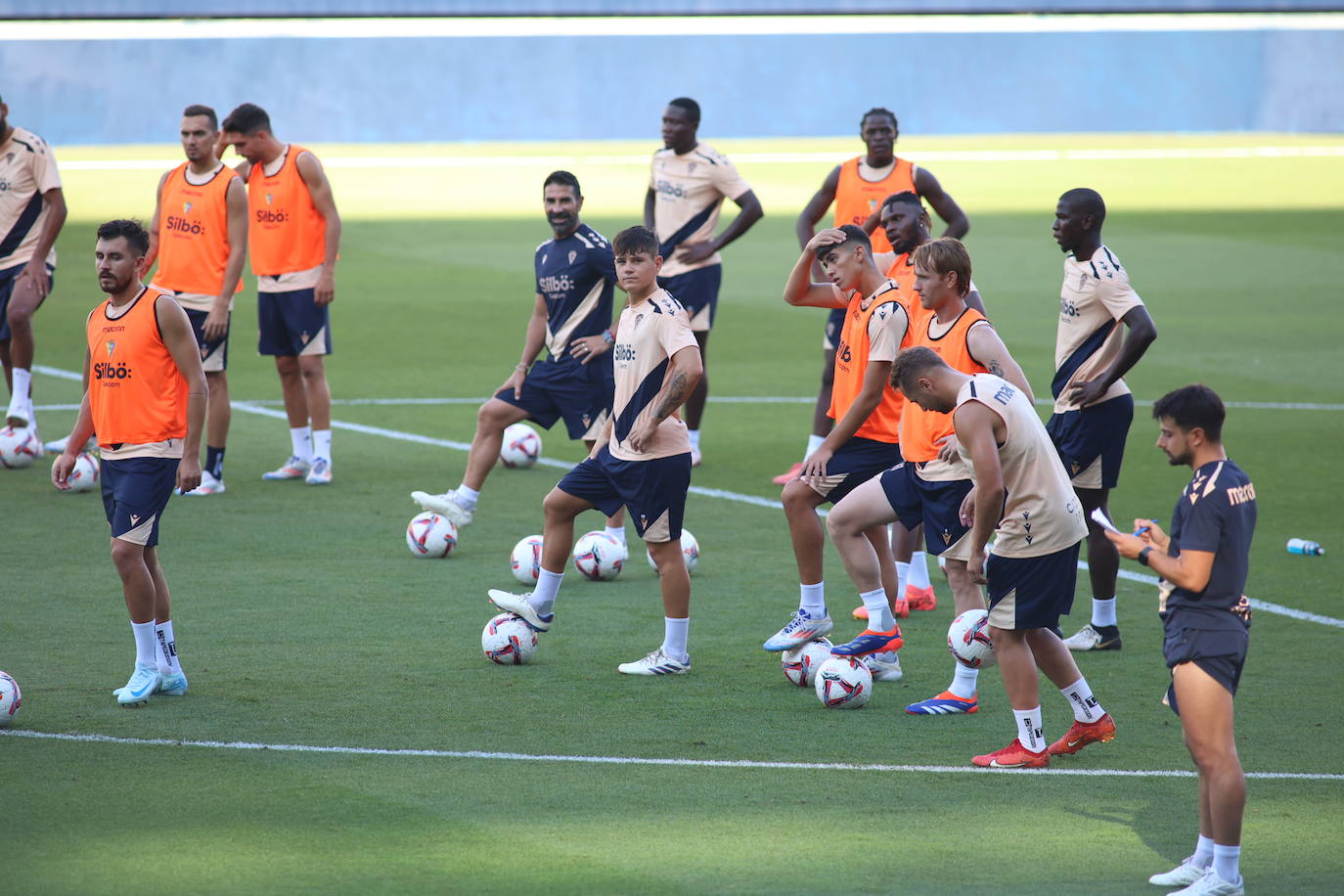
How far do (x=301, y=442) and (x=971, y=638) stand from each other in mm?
6624

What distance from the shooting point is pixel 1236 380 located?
16906mm

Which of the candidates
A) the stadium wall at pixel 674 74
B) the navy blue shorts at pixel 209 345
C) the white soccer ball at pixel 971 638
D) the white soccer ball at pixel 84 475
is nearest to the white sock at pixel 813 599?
the white soccer ball at pixel 971 638

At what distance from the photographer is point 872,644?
320 inches

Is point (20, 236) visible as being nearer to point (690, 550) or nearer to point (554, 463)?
point (554, 463)

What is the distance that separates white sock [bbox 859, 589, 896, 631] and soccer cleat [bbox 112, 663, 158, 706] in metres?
3.32

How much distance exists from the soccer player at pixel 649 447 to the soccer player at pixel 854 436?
59 cm

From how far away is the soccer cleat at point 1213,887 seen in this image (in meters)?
5.50

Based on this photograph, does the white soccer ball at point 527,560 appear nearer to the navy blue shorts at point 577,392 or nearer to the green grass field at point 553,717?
the green grass field at point 553,717

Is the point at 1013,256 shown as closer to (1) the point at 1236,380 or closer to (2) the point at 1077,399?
(1) the point at 1236,380

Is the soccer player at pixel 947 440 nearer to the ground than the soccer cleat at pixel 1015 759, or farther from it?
farther from it

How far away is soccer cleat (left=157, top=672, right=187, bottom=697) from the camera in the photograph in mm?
7719

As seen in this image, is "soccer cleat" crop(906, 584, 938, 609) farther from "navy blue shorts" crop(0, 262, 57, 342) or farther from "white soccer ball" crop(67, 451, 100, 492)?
"navy blue shorts" crop(0, 262, 57, 342)

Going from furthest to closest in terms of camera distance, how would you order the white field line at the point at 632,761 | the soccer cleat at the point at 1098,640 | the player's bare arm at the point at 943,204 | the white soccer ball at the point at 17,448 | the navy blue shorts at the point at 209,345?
the white soccer ball at the point at 17,448 → the navy blue shorts at the point at 209,345 → the player's bare arm at the point at 943,204 → the soccer cleat at the point at 1098,640 → the white field line at the point at 632,761

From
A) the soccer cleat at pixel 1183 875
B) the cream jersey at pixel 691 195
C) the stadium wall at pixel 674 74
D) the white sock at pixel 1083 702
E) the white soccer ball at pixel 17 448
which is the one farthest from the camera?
the stadium wall at pixel 674 74
